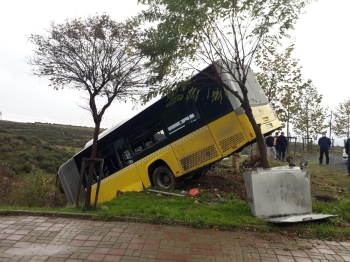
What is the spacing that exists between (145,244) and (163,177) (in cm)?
497

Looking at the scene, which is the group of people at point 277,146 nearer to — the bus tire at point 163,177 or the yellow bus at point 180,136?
the yellow bus at point 180,136

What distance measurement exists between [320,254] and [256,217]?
5.15 ft

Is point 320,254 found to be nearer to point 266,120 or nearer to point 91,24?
point 266,120

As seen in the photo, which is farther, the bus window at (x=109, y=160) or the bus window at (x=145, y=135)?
the bus window at (x=109, y=160)

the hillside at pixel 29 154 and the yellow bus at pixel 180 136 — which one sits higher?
the yellow bus at pixel 180 136

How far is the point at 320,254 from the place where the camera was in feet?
16.3

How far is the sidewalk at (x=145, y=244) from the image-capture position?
15.8 ft

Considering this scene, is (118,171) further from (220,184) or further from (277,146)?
(277,146)

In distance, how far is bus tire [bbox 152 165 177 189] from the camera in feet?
32.4

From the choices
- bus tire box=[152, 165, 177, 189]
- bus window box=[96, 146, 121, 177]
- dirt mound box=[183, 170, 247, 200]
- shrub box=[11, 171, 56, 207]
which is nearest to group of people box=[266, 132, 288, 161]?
dirt mound box=[183, 170, 247, 200]

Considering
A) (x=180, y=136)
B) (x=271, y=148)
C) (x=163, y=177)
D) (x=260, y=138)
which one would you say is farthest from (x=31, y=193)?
(x=271, y=148)

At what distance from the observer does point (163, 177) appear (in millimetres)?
10219

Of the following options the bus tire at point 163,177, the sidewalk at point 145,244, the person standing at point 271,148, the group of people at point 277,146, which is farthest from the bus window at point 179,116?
the person standing at point 271,148

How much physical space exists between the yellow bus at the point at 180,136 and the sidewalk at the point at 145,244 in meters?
3.39
